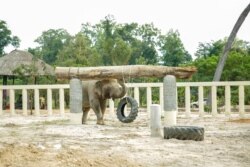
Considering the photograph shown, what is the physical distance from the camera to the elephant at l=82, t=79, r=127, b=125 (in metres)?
10.4

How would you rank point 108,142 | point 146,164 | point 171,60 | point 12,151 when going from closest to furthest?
point 146,164, point 12,151, point 108,142, point 171,60

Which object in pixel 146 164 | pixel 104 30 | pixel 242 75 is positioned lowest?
pixel 146 164

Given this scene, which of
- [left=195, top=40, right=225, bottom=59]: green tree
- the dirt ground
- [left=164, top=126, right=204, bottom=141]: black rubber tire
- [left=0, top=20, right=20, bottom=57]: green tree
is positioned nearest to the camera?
the dirt ground

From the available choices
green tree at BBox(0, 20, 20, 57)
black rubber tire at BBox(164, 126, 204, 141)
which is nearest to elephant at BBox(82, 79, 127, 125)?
black rubber tire at BBox(164, 126, 204, 141)

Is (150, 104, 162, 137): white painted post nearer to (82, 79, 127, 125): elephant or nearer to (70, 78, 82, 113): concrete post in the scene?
(82, 79, 127, 125): elephant

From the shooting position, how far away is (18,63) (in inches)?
864

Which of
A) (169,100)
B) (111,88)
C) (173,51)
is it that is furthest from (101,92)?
(173,51)

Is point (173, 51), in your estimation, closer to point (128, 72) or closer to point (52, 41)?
point (52, 41)

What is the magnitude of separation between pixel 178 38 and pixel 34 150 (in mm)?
29866

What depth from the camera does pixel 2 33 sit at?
35.1 metres

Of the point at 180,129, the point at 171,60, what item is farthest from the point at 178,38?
the point at 180,129

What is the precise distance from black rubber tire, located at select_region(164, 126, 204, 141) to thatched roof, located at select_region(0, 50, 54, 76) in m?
13.8

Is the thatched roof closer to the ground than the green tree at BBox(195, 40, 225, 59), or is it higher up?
closer to the ground

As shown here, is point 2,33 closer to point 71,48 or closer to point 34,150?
point 71,48
